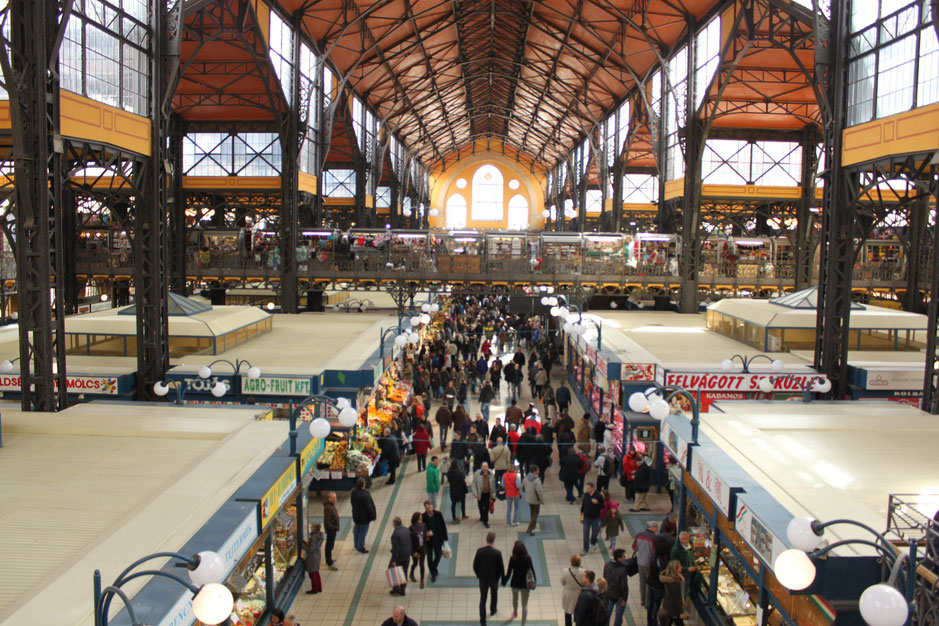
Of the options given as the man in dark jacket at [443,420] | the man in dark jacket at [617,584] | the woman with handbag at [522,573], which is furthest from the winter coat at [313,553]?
the man in dark jacket at [443,420]

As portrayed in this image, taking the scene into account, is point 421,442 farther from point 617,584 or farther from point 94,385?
point 617,584

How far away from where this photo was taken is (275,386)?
1460 centimetres

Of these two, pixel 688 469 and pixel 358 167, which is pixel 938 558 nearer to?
pixel 688 469

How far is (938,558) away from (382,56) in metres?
33.5

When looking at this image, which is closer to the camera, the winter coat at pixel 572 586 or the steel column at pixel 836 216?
the winter coat at pixel 572 586

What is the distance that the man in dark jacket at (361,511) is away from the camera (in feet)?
37.3

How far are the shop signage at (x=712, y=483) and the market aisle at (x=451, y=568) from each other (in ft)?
7.13

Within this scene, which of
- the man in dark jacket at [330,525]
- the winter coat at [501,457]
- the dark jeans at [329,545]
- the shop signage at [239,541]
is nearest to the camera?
the shop signage at [239,541]

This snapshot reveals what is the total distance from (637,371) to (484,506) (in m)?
Answer: 5.05

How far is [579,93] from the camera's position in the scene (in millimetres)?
41188

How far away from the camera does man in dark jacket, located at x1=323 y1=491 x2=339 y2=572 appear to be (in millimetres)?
11070

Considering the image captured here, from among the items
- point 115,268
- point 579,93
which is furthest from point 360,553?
point 579,93

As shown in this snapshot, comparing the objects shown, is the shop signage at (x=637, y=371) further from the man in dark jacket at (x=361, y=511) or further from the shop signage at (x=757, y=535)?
the shop signage at (x=757, y=535)

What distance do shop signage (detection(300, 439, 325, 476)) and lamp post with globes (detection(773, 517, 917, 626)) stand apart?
6.45 metres
